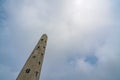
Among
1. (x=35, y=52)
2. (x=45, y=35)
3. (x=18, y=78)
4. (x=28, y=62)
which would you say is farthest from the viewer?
(x=45, y=35)

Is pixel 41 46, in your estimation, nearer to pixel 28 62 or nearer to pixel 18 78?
pixel 28 62

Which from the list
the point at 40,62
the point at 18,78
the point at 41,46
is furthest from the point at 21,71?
the point at 41,46

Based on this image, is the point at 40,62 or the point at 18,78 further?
the point at 40,62

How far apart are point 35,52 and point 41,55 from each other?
168 cm

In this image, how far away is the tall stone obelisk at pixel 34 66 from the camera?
1526 inches

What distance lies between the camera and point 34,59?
4216 centimetres

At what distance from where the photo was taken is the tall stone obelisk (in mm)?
38750

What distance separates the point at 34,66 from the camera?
40.6 meters

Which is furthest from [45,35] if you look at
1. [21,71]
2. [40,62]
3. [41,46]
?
[21,71]

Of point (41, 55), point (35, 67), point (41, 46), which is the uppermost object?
point (41, 46)

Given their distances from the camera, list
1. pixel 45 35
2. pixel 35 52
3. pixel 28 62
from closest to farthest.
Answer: pixel 28 62 < pixel 35 52 < pixel 45 35

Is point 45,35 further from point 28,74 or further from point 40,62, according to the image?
point 28,74

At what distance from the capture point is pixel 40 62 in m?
42.9

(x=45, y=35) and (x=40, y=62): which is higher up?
(x=45, y=35)
